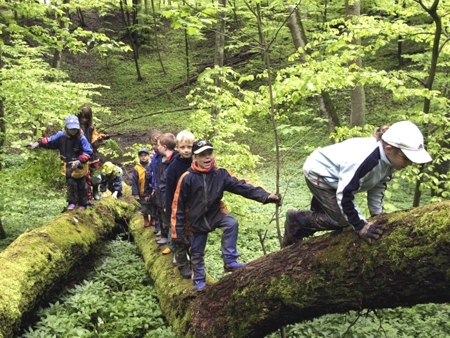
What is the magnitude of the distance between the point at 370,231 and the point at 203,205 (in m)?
2.17

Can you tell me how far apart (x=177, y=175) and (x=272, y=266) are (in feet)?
6.63

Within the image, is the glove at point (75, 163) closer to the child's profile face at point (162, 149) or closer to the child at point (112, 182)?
the child's profile face at point (162, 149)

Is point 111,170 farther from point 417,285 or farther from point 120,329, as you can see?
point 417,285

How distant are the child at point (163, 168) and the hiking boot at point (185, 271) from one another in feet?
3.51

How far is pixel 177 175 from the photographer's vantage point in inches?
193

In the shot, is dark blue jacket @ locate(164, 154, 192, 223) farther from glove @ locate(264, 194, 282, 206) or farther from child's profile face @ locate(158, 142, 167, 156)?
glove @ locate(264, 194, 282, 206)

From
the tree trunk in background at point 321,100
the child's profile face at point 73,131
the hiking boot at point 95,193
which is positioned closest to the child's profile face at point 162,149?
the child's profile face at point 73,131

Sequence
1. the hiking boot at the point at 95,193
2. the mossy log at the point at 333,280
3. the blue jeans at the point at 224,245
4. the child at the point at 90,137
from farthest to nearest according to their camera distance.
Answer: the hiking boot at the point at 95,193 → the child at the point at 90,137 → the blue jeans at the point at 224,245 → the mossy log at the point at 333,280

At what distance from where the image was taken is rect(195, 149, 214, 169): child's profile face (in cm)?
432

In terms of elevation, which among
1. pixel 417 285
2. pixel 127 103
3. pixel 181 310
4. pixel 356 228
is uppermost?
pixel 356 228

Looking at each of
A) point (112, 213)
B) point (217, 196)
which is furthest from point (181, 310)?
point (112, 213)

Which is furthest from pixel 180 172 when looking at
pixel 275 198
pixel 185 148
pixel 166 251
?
pixel 166 251

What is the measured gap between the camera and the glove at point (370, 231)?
2592mm

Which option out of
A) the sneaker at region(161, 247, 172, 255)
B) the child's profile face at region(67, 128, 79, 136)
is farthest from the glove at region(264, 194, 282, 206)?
the child's profile face at region(67, 128, 79, 136)
